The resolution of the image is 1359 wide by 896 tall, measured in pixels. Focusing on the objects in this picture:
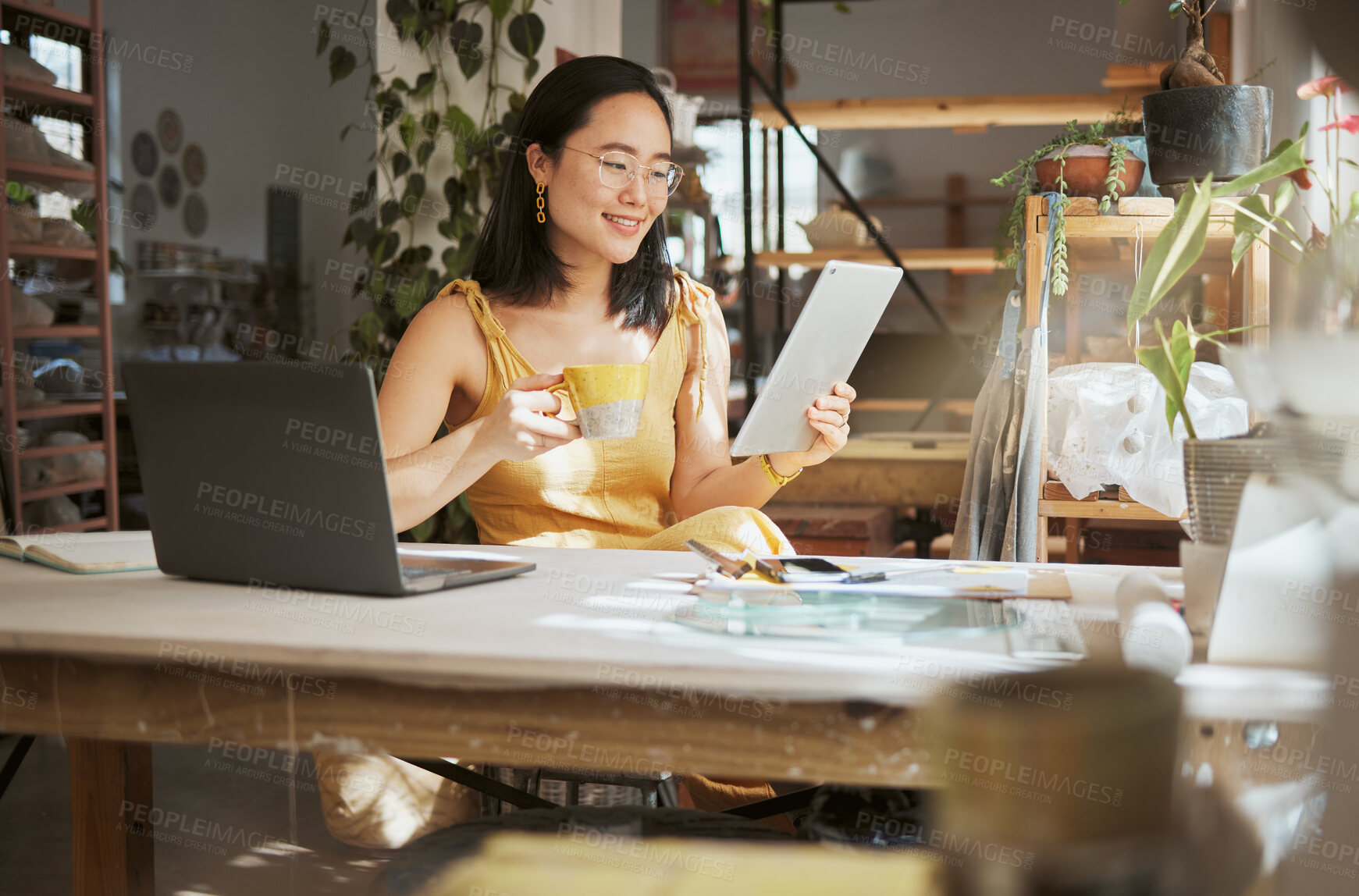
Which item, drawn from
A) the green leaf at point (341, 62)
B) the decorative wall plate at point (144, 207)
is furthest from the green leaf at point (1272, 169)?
the decorative wall plate at point (144, 207)

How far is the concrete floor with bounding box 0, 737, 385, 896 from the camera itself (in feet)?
6.70

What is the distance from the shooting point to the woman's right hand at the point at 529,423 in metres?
1.29

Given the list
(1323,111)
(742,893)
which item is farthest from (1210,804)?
(1323,111)

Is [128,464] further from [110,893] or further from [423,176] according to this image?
[110,893]

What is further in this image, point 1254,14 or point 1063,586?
point 1254,14

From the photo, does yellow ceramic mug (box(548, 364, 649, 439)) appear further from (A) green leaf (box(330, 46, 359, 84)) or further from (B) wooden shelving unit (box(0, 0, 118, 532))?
(B) wooden shelving unit (box(0, 0, 118, 532))

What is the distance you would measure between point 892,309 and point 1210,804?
7674 millimetres

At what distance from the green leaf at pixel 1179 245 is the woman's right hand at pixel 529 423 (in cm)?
59

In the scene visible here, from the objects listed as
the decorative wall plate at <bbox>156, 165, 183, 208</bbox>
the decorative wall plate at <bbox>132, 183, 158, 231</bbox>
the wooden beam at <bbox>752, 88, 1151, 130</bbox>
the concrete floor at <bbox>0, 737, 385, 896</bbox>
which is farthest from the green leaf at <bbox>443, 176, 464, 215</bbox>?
the decorative wall plate at <bbox>156, 165, 183, 208</bbox>

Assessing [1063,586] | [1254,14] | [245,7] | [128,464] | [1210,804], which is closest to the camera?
[1210,804]

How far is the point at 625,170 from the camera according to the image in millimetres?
1839

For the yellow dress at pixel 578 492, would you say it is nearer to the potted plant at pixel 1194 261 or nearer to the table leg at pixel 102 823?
the table leg at pixel 102 823

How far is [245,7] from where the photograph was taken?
23.2 ft

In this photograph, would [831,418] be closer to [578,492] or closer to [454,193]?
[578,492]
